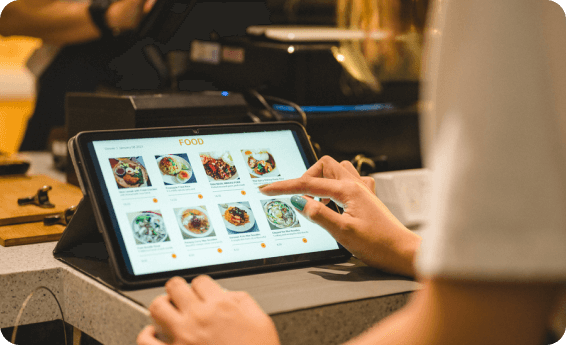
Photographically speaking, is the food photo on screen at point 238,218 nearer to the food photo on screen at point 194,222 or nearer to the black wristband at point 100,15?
the food photo on screen at point 194,222

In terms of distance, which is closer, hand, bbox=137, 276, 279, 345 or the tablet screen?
hand, bbox=137, 276, 279, 345

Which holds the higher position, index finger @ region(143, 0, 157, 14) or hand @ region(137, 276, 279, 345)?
index finger @ region(143, 0, 157, 14)

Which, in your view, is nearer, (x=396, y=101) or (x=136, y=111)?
(x=136, y=111)

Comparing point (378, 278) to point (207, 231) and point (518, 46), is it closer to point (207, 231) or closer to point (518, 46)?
point (207, 231)

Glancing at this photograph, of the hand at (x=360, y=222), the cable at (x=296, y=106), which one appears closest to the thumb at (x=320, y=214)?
the hand at (x=360, y=222)

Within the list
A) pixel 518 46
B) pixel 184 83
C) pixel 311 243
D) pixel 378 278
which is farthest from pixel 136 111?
pixel 518 46

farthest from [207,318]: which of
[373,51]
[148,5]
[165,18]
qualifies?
[148,5]

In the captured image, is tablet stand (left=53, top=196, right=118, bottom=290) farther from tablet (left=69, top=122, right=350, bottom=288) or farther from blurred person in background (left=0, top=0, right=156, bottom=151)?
blurred person in background (left=0, top=0, right=156, bottom=151)

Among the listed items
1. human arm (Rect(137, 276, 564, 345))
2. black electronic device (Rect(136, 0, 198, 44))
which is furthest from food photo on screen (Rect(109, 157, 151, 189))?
black electronic device (Rect(136, 0, 198, 44))

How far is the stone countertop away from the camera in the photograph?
0.59 meters

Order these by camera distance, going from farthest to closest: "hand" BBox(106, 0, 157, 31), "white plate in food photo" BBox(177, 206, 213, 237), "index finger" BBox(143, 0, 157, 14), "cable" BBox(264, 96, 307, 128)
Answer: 1. "hand" BBox(106, 0, 157, 31)
2. "index finger" BBox(143, 0, 157, 14)
3. "cable" BBox(264, 96, 307, 128)
4. "white plate in food photo" BBox(177, 206, 213, 237)

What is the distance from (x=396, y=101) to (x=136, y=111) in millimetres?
657

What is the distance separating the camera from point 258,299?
60 cm

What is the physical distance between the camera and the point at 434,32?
36 cm
